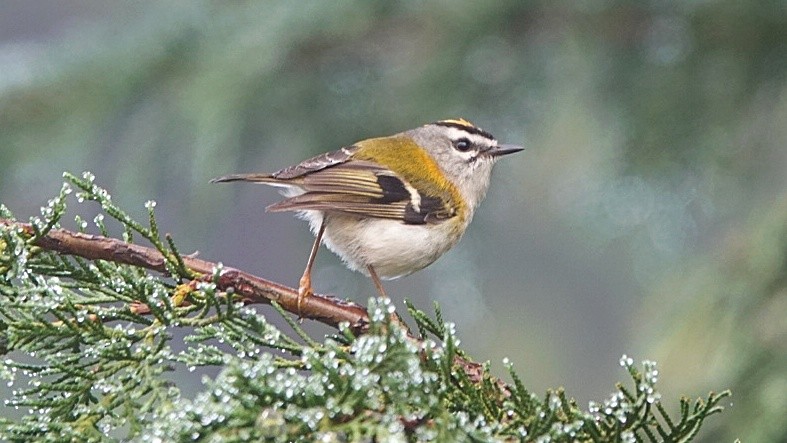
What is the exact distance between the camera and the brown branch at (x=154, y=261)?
1.84m

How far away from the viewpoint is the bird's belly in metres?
3.05

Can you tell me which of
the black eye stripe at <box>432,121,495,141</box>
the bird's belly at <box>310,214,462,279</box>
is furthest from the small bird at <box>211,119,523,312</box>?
the black eye stripe at <box>432,121,495,141</box>

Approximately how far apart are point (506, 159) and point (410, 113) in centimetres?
55

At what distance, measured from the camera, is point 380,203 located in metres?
3.19

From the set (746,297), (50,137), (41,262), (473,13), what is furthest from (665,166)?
(41,262)

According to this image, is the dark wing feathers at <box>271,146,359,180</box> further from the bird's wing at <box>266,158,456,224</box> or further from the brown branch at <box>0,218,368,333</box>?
the brown branch at <box>0,218,368,333</box>

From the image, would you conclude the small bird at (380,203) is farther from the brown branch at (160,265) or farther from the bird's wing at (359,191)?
the brown branch at (160,265)

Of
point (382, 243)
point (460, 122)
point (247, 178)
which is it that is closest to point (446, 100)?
point (460, 122)

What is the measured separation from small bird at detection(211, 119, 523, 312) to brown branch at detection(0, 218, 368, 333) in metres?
0.78

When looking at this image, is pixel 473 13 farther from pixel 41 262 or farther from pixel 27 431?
pixel 27 431

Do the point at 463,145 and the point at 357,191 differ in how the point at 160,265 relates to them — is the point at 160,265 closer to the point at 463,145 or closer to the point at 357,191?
the point at 357,191

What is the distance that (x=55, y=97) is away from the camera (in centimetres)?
413

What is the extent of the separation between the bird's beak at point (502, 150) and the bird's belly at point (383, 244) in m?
0.65

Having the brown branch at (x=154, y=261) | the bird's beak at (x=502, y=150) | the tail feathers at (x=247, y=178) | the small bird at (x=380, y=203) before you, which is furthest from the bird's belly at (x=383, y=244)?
the brown branch at (x=154, y=261)
